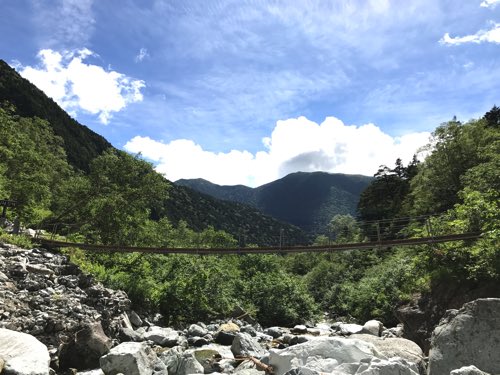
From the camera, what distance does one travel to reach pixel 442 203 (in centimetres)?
4003

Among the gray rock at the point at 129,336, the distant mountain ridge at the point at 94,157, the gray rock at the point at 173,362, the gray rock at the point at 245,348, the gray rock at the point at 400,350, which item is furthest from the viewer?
the distant mountain ridge at the point at 94,157

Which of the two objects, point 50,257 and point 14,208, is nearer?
point 50,257

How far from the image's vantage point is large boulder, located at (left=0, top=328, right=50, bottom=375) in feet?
23.2

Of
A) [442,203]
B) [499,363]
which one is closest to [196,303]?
[499,363]

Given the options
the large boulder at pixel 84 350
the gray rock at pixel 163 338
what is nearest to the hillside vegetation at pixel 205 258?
the gray rock at pixel 163 338

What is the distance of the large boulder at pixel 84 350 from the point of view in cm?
1018

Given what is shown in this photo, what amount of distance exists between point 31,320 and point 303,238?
181164mm

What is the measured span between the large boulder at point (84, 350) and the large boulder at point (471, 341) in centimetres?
775

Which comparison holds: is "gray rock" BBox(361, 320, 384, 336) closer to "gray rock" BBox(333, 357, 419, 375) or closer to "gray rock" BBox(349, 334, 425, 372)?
"gray rock" BBox(349, 334, 425, 372)

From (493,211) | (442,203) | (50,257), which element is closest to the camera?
(493,211)

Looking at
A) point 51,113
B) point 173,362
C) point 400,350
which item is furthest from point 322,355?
point 51,113

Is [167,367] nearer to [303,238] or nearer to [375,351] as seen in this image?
[375,351]

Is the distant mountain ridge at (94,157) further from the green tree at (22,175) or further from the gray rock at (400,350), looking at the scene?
the gray rock at (400,350)

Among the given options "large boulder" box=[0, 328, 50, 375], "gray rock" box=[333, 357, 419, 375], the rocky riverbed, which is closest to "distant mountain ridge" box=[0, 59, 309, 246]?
the rocky riverbed
